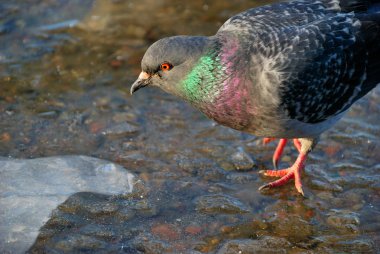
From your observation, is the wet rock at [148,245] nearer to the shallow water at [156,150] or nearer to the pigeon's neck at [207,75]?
the shallow water at [156,150]

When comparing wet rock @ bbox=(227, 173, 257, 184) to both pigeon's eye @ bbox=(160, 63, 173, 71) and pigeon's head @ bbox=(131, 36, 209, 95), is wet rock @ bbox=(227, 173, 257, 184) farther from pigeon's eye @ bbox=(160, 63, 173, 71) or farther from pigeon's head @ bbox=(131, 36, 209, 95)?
pigeon's eye @ bbox=(160, 63, 173, 71)

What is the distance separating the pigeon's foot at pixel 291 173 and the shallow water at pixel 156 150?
3.1 inches

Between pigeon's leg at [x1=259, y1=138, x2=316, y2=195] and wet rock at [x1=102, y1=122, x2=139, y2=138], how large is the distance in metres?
1.56

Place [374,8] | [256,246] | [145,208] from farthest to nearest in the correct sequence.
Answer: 1. [374,8]
2. [145,208]
3. [256,246]

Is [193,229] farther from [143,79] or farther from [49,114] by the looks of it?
[49,114]

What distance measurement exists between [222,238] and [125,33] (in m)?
4.26

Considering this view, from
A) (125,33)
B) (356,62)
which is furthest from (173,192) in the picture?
(125,33)

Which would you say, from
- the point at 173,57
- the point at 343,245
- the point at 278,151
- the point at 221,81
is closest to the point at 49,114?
the point at 173,57

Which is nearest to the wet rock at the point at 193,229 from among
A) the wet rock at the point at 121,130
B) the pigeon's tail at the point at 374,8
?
the wet rock at the point at 121,130

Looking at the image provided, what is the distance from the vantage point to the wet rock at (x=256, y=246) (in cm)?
489

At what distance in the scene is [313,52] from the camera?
5.21 meters

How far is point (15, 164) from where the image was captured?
5.68 metres

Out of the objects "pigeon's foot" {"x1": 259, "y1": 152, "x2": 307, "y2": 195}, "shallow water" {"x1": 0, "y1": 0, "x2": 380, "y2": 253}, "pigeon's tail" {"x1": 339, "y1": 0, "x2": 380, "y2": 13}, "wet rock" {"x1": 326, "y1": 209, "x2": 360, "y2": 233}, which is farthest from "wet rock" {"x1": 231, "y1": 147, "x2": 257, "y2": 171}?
"pigeon's tail" {"x1": 339, "y1": 0, "x2": 380, "y2": 13}

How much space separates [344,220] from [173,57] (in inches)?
82.8
